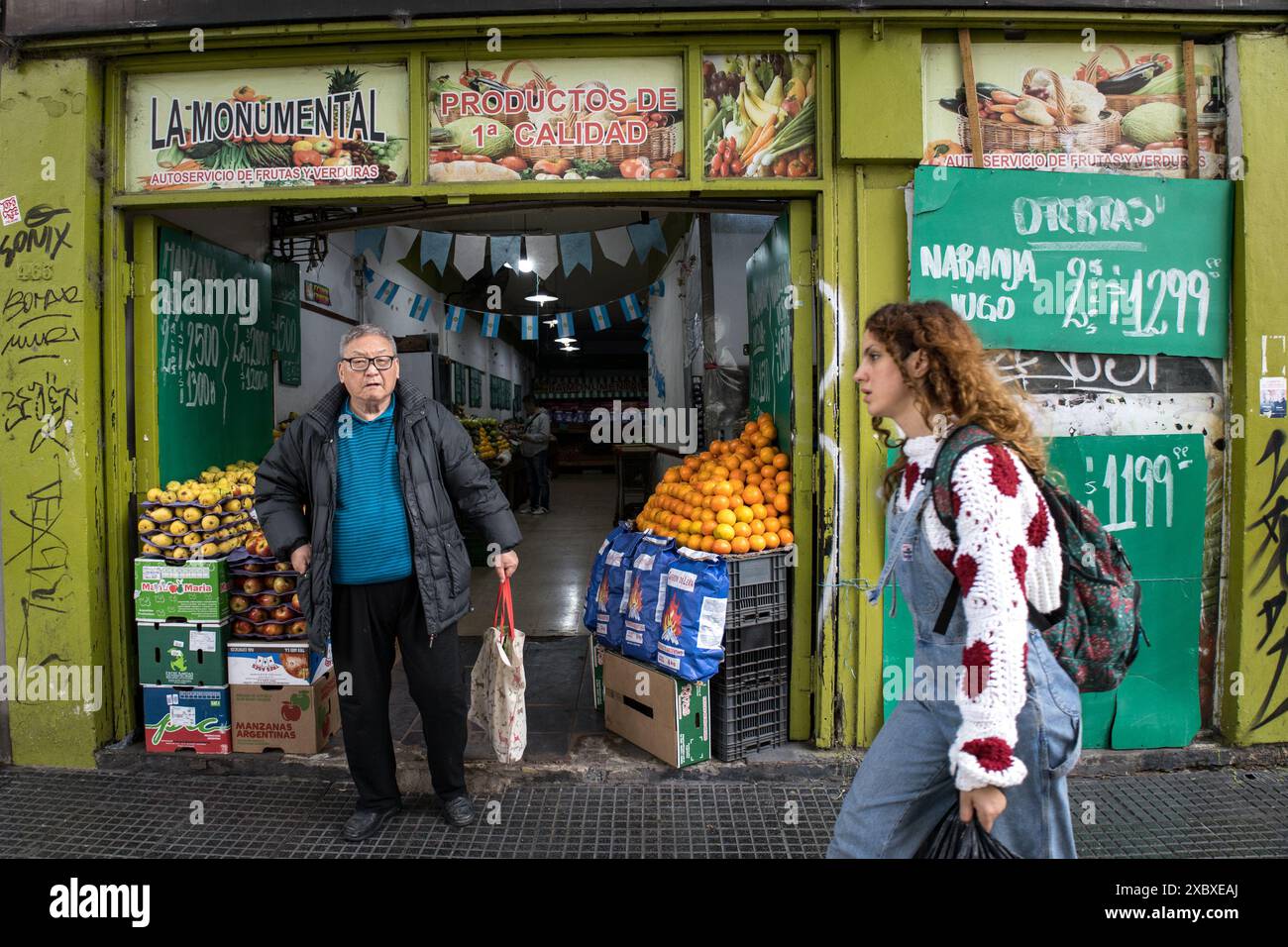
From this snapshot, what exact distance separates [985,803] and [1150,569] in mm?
2994

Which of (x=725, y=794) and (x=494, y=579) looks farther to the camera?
(x=494, y=579)

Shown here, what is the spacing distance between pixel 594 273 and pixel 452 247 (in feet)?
20.4

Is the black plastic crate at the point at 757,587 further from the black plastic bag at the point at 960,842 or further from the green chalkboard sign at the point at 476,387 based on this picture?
the green chalkboard sign at the point at 476,387

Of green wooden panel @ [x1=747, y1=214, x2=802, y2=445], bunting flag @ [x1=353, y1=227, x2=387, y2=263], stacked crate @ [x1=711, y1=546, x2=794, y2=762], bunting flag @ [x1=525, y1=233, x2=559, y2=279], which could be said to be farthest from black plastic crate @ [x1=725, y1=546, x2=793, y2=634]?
bunting flag @ [x1=353, y1=227, x2=387, y2=263]

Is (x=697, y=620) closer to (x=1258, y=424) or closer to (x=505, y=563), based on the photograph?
(x=505, y=563)

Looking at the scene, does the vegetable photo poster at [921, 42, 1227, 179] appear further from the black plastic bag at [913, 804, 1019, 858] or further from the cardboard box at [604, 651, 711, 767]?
the black plastic bag at [913, 804, 1019, 858]

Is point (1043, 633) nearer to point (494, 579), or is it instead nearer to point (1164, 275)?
point (1164, 275)

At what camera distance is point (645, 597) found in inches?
154

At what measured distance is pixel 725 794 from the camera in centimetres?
363

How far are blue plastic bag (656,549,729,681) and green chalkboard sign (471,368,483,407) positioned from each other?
1163cm

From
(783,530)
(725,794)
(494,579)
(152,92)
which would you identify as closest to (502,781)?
(725,794)

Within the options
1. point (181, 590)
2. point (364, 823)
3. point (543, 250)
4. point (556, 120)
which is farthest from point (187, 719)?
point (543, 250)

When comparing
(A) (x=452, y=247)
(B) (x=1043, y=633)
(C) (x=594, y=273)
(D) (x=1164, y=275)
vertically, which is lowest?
(B) (x=1043, y=633)

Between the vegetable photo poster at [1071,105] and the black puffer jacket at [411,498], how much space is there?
2819 mm
